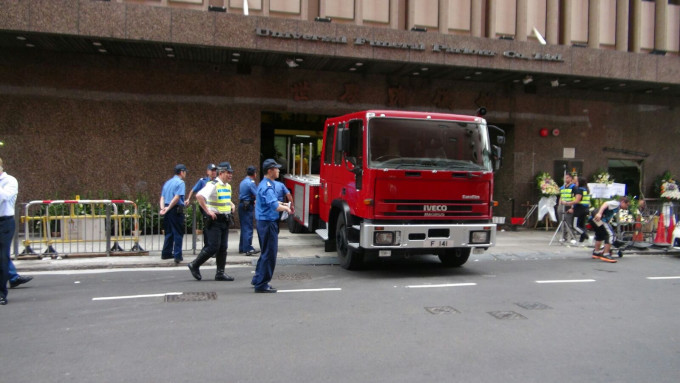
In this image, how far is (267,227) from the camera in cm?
788

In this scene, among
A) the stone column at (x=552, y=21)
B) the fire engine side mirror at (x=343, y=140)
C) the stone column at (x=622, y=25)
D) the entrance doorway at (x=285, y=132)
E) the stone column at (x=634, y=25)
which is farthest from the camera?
the stone column at (x=634, y=25)

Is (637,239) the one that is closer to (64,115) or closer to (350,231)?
(350,231)

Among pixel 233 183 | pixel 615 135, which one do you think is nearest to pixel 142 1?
pixel 233 183

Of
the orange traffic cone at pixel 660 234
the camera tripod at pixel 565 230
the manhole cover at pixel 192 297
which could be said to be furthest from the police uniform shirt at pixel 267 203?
the orange traffic cone at pixel 660 234

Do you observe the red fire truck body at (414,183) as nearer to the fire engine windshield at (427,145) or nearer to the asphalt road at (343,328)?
the fire engine windshield at (427,145)

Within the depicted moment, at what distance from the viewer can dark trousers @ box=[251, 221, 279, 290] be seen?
7781mm

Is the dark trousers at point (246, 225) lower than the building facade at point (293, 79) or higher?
lower

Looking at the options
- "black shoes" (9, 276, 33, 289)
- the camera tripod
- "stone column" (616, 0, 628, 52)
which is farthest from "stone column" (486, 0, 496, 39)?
"black shoes" (9, 276, 33, 289)

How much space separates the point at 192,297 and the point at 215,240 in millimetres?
1192

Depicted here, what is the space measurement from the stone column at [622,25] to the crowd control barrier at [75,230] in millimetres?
16282

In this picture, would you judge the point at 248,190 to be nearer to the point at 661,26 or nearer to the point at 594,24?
the point at 594,24

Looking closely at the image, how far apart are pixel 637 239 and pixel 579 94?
20.5 feet

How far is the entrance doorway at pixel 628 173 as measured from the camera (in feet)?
61.6

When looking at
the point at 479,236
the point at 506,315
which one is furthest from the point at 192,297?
the point at 479,236
